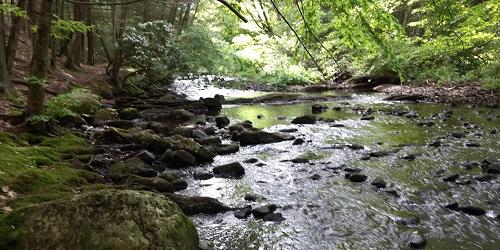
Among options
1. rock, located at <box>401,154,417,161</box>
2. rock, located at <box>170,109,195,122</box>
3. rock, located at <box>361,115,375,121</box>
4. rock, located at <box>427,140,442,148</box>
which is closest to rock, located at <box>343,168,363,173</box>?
rock, located at <box>401,154,417,161</box>

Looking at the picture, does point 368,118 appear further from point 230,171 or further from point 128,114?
point 128,114

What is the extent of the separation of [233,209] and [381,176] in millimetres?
3031

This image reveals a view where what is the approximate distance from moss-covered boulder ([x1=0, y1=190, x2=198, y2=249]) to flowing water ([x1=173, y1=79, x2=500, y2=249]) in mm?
1168

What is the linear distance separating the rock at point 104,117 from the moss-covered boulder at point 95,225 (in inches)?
315

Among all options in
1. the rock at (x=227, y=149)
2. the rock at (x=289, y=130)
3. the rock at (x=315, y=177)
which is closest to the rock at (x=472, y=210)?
the rock at (x=315, y=177)

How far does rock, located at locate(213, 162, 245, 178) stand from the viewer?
7480 mm

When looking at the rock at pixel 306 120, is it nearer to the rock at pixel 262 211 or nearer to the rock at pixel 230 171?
the rock at pixel 230 171

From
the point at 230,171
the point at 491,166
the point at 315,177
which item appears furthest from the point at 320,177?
the point at 491,166

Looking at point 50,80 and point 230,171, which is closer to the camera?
point 230,171

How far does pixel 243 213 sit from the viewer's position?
18.3ft

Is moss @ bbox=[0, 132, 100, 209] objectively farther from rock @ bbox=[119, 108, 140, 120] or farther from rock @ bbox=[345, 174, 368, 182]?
rock @ bbox=[119, 108, 140, 120]

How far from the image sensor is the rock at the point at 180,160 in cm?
809

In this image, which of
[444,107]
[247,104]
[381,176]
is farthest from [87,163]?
[444,107]

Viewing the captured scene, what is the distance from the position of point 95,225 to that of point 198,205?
2.27m
